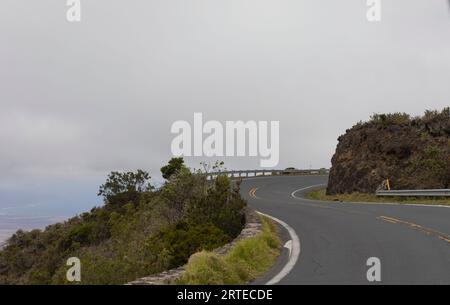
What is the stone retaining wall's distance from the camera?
7.41 meters

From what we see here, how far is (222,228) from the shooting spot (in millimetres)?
12891

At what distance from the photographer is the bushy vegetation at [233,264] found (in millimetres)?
7355

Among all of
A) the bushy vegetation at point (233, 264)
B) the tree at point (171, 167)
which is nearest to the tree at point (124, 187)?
the tree at point (171, 167)

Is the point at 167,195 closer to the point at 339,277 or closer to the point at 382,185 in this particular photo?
the point at 339,277

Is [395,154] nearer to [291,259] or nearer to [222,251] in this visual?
[291,259]

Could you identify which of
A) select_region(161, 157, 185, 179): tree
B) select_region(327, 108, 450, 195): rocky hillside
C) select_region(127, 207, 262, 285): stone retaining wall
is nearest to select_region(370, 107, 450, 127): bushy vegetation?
select_region(327, 108, 450, 195): rocky hillside

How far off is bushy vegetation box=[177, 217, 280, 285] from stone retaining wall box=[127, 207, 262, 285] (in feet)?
0.80

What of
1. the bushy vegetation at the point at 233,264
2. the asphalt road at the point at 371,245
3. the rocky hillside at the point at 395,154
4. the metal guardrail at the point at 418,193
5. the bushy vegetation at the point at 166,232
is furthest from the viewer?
the rocky hillside at the point at 395,154

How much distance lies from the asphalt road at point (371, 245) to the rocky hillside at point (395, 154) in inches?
428

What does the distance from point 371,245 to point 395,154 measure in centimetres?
2412

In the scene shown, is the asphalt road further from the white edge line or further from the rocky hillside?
the rocky hillside

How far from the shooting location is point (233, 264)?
835cm

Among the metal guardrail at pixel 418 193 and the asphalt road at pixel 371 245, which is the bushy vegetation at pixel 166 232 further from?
the metal guardrail at pixel 418 193
